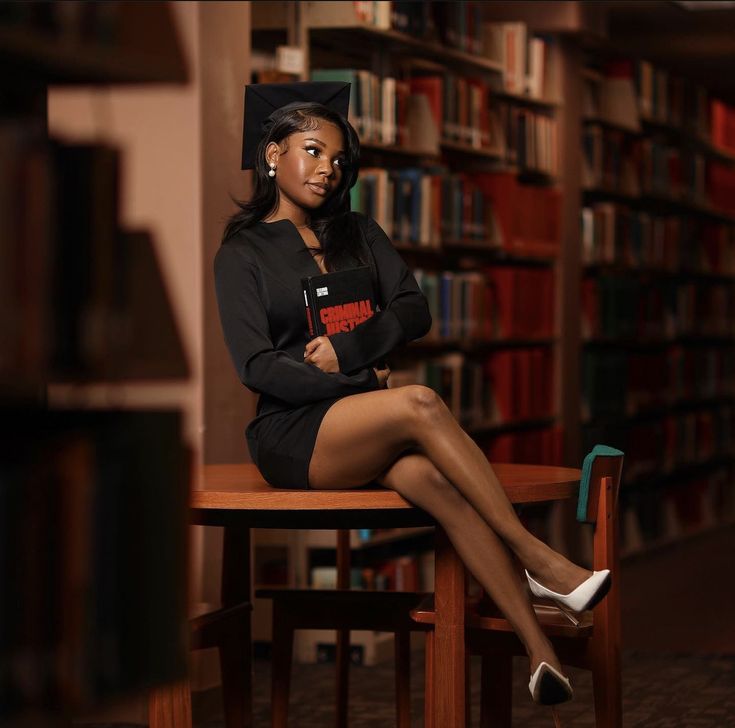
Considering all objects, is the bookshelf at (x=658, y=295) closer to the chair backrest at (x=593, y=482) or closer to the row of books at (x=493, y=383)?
the row of books at (x=493, y=383)

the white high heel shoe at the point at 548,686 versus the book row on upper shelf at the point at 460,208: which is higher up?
the book row on upper shelf at the point at 460,208

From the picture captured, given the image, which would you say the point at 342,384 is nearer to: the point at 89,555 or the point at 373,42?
the point at 89,555

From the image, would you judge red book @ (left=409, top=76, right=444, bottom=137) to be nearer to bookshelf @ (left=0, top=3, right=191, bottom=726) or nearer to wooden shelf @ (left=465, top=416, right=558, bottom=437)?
wooden shelf @ (left=465, top=416, right=558, bottom=437)

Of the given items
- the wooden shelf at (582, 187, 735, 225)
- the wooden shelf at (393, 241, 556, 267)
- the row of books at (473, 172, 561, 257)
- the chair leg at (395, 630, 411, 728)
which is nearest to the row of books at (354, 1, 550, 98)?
the row of books at (473, 172, 561, 257)

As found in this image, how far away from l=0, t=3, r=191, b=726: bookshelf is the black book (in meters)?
1.69

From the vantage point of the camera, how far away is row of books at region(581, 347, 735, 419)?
7.36 m

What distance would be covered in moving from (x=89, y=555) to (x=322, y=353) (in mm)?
1732

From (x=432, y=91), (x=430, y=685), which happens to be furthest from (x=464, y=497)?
(x=432, y=91)

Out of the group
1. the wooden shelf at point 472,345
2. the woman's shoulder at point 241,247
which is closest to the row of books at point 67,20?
the woman's shoulder at point 241,247

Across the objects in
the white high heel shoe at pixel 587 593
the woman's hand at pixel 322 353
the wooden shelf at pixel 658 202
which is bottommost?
the white high heel shoe at pixel 587 593

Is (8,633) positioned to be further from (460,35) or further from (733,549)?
(733,549)

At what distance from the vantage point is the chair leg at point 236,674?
3180 millimetres

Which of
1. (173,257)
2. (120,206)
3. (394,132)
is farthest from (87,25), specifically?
(394,132)

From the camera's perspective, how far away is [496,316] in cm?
638
